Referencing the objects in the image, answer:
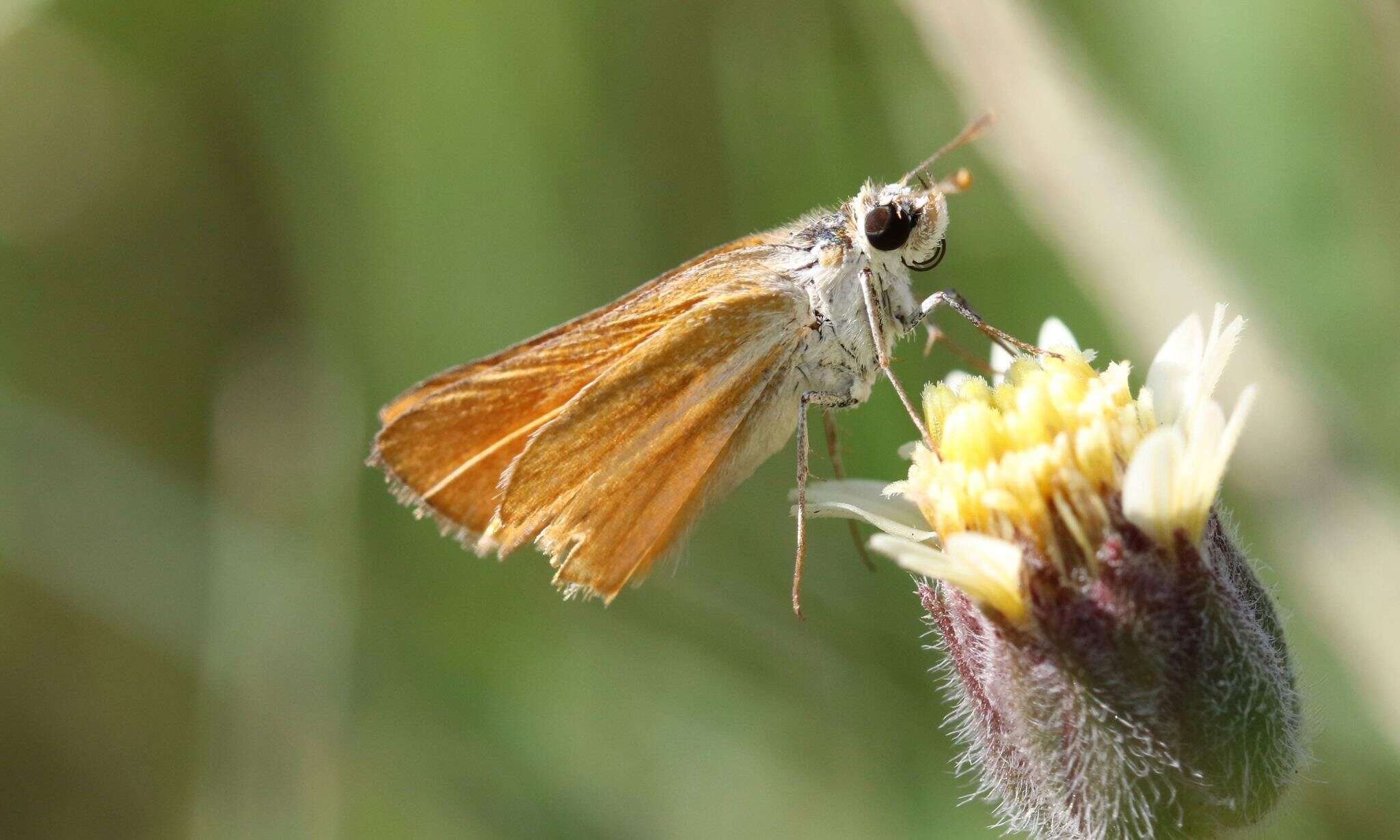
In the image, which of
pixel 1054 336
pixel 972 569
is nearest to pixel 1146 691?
pixel 972 569

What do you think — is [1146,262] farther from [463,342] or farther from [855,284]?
[463,342]

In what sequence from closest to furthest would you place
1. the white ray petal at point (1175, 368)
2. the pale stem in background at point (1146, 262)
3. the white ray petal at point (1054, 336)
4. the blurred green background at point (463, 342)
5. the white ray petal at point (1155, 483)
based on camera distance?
the white ray petal at point (1155, 483) < the white ray petal at point (1175, 368) < the white ray petal at point (1054, 336) < the pale stem in background at point (1146, 262) < the blurred green background at point (463, 342)

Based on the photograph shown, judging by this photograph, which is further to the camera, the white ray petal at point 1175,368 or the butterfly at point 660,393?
the butterfly at point 660,393

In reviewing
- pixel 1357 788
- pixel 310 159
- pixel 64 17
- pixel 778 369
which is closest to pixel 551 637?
pixel 778 369

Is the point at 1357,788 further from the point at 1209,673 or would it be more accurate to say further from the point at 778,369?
the point at 778,369

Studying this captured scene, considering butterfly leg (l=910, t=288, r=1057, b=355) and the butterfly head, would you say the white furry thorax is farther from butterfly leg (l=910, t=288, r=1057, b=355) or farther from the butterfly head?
butterfly leg (l=910, t=288, r=1057, b=355)

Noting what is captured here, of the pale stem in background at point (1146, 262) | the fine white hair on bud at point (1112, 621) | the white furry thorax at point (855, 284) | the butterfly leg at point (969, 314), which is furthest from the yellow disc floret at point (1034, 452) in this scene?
the pale stem in background at point (1146, 262)

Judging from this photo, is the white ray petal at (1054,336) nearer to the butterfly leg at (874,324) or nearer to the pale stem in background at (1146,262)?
the butterfly leg at (874,324)
